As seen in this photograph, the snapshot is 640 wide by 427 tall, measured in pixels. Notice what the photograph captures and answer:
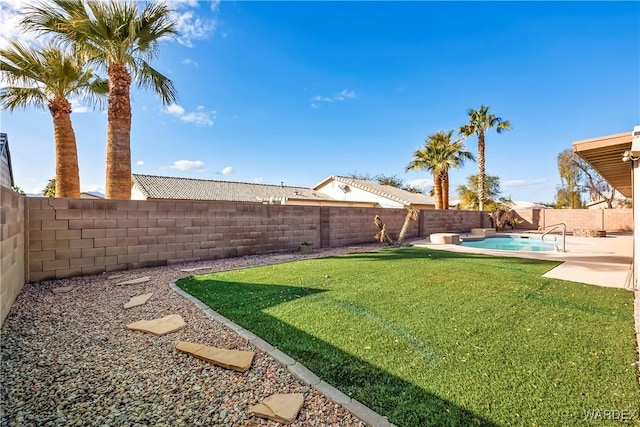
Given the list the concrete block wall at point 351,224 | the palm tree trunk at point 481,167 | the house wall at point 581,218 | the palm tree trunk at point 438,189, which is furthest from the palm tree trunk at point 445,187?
the concrete block wall at point 351,224

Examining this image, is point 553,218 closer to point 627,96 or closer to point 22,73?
point 627,96

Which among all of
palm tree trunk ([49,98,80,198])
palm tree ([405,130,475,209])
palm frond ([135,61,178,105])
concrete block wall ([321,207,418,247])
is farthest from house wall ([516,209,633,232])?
palm tree trunk ([49,98,80,198])

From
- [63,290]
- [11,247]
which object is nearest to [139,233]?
[63,290]

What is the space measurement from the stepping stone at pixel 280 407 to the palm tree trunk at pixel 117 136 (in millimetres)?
7987

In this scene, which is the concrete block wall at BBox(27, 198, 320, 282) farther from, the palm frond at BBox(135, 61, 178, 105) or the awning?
the awning

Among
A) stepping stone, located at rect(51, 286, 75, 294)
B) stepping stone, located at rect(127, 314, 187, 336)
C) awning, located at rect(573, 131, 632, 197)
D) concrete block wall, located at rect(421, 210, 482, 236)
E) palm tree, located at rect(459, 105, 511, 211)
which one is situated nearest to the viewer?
stepping stone, located at rect(127, 314, 187, 336)

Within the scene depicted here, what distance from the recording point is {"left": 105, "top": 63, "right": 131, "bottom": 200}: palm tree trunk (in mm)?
8227

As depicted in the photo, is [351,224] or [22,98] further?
[351,224]

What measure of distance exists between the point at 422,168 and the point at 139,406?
2377 centimetres

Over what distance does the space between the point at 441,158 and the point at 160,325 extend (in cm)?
2268

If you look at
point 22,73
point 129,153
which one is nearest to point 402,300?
point 129,153

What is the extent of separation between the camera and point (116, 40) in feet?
26.2

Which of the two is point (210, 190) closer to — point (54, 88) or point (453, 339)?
point (54, 88)

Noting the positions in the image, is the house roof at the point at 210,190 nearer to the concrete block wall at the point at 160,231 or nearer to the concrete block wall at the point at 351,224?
the concrete block wall at the point at 351,224
